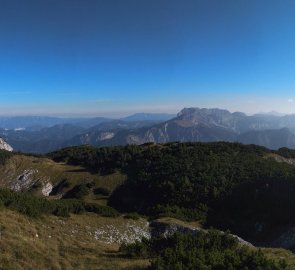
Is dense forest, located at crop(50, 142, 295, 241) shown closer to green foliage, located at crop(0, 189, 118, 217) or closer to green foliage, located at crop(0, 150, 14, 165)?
green foliage, located at crop(0, 189, 118, 217)

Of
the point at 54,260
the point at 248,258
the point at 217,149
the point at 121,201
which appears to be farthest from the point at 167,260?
the point at 217,149

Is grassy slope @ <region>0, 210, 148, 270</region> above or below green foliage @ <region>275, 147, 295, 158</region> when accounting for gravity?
above

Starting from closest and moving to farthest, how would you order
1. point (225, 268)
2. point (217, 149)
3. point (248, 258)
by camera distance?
1. point (225, 268)
2. point (248, 258)
3. point (217, 149)

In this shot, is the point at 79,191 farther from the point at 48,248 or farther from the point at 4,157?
the point at 48,248

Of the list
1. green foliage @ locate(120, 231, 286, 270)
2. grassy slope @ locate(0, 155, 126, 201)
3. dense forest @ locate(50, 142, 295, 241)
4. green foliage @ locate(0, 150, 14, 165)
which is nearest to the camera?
green foliage @ locate(120, 231, 286, 270)

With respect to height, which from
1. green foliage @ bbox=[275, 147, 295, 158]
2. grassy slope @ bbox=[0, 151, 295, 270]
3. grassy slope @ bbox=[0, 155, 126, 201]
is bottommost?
grassy slope @ bbox=[0, 155, 126, 201]

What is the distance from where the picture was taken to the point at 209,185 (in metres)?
73.6

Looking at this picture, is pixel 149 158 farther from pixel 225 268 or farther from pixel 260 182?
pixel 225 268

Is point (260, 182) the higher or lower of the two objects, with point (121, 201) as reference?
higher

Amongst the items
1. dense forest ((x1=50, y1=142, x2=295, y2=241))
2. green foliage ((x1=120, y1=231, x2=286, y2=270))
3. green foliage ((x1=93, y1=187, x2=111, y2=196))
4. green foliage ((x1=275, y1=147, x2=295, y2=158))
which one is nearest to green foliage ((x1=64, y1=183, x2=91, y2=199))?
green foliage ((x1=93, y1=187, x2=111, y2=196))

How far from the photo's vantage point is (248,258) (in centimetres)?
1945

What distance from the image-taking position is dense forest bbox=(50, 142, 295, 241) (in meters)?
61.5

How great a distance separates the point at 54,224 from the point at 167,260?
1618cm

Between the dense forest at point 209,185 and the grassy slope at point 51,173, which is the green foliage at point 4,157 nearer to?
the grassy slope at point 51,173
